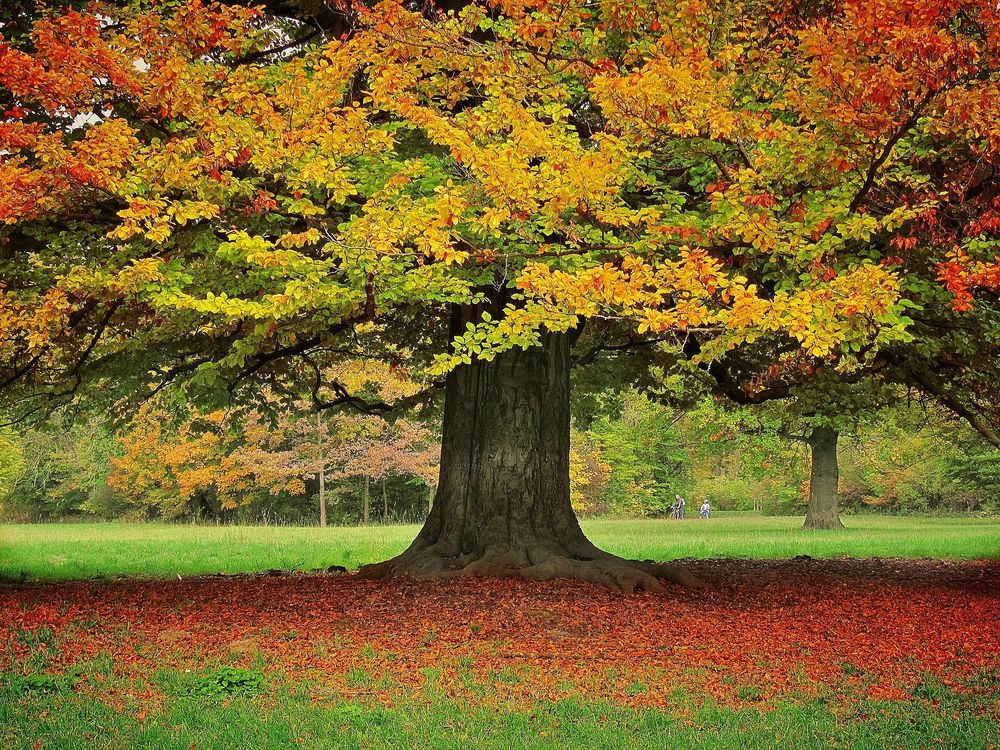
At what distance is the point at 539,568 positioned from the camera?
1166cm

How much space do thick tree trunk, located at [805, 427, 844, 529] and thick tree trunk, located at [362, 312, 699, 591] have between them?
59.9 ft

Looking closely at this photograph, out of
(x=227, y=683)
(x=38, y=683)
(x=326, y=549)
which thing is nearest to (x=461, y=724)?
(x=227, y=683)

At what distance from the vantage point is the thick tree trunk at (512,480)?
1238 cm

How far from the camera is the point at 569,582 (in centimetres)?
1132

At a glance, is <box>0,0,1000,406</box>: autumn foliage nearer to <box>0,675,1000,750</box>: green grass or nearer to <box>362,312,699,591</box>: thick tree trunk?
<box>0,675,1000,750</box>: green grass

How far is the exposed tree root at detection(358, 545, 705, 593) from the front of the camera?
11.7 metres

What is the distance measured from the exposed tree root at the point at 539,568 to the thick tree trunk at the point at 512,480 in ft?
0.07

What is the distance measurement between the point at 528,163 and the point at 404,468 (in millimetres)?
28333

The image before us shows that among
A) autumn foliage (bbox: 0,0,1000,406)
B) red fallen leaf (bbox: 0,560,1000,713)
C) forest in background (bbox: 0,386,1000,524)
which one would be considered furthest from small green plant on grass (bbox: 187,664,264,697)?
forest in background (bbox: 0,386,1000,524)

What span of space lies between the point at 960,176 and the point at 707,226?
7.52 ft

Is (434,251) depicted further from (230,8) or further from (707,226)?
(230,8)

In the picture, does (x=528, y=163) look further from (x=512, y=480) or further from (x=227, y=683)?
(x=512, y=480)

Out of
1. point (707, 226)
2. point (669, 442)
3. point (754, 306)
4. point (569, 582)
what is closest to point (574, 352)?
point (569, 582)

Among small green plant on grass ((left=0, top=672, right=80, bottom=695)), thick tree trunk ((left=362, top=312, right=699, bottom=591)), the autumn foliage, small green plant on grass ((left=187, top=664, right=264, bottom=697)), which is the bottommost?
small green plant on grass ((left=187, top=664, right=264, bottom=697))
